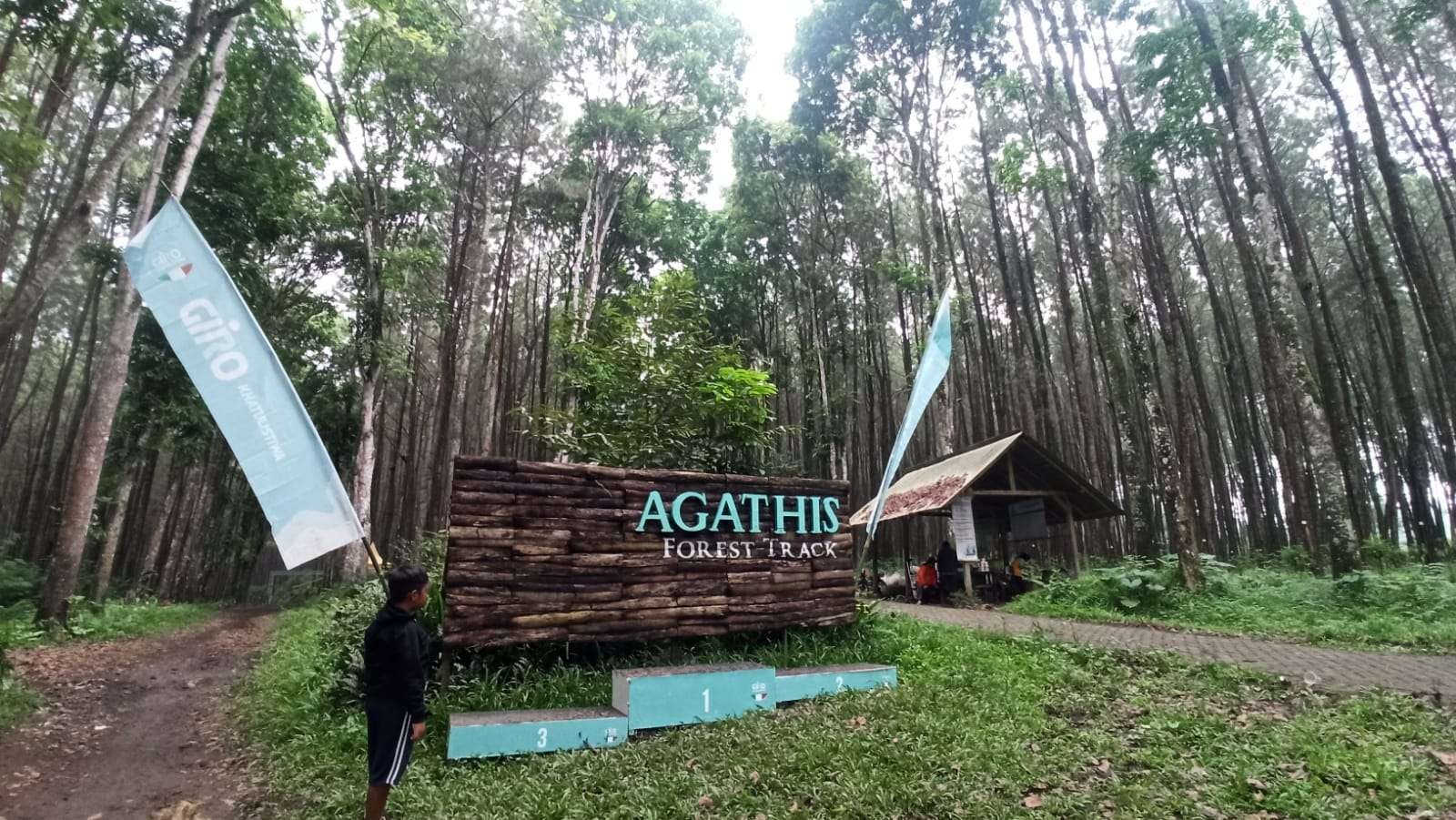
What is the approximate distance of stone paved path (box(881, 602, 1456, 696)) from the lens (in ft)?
16.1

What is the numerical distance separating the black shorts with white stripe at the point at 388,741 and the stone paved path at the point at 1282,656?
6102 mm

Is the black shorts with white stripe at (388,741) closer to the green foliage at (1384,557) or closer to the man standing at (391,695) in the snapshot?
the man standing at (391,695)

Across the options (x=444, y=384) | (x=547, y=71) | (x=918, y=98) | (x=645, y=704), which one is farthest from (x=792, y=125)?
(x=645, y=704)

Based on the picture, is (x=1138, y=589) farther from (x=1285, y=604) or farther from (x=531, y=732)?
(x=531, y=732)

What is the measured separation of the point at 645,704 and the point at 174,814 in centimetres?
283

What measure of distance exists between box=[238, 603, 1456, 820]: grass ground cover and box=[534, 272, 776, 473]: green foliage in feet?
9.20

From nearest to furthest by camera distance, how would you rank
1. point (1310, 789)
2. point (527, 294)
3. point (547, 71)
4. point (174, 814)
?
point (1310, 789) < point (174, 814) < point (547, 71) < point (527, 294)

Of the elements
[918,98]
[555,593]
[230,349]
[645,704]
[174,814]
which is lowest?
[174,814]

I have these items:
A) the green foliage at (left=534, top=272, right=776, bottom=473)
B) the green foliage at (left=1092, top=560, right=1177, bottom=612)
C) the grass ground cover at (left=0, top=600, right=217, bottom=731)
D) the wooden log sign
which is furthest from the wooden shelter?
the grass ground cover at (left=0, top=600, right=217, bottom=731)

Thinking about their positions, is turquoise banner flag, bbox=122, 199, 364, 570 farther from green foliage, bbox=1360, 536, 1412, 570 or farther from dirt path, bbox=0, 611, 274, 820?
green foliage, bbox=1360, 536, 1412, 570

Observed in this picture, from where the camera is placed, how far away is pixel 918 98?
16.5 meters

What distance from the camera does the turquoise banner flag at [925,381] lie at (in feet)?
21.9

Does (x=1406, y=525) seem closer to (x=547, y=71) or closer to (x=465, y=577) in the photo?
(x=465, y=577)

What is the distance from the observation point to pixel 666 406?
848 cm
